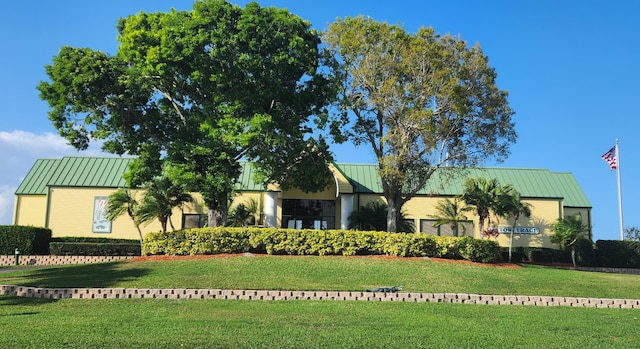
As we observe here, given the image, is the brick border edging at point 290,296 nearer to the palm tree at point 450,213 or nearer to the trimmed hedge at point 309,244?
the trimmed hedge at point 309,244

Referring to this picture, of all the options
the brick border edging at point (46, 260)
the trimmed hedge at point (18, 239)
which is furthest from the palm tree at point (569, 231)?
the trimmed hedge at point (18, 239)

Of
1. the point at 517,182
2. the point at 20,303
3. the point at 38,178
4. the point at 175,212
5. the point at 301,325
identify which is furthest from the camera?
the point at 517,182

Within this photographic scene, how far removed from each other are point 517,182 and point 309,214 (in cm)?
1437

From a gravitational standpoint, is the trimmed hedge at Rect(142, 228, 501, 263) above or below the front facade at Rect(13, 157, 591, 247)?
below

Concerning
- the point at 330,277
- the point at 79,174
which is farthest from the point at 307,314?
the point at 79,174

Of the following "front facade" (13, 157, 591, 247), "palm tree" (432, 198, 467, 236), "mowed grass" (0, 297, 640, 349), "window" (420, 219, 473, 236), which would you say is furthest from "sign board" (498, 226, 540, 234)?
"mowed grass" (0, 297, 640, 349)

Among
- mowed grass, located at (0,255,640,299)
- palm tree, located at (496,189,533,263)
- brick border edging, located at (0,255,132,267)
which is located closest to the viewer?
mowed grass, located at (0,255,640,299)

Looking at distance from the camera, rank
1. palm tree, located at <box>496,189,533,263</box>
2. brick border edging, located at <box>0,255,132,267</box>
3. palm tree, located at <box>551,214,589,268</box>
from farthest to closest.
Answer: palm tree, located at <box>551,214,589,268</box> < palm tree, located at <box>496,189,533,263</box> < brick border edging, located at <box>0,255,132,267</box>

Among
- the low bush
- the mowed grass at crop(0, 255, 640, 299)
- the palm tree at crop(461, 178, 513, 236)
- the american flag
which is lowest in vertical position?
the mowed grass at crop(0, 255, 640, 299)

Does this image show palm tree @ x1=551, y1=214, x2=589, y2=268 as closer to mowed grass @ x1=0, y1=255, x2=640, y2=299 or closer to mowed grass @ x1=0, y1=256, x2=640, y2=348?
mowed grass @ x1=0, y1=255, x2=640, y2=299

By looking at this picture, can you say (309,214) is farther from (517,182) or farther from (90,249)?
(517,182)

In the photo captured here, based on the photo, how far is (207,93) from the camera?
2348 cm

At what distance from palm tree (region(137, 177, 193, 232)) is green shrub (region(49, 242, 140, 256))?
552cm

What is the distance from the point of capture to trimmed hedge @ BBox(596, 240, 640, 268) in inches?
1224
